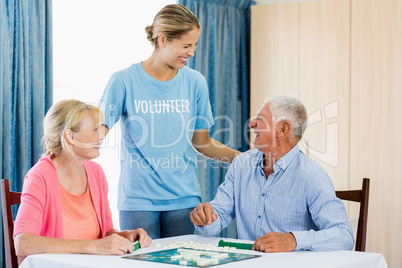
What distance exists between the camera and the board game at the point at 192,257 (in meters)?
1.55

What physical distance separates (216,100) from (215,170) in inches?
21.3

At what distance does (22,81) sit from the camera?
9.54 feet

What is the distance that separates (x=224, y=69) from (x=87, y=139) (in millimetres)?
2324

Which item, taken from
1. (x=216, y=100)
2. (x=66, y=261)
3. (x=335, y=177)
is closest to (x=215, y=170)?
(x=216, y=100)

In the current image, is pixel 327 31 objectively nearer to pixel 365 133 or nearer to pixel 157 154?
pixel 365 133

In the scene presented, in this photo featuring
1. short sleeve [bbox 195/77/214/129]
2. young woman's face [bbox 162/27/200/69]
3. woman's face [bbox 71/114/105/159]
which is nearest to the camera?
woman's face [bbox 71/114/105/159]

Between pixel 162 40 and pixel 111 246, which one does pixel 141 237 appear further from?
pixel 162 40

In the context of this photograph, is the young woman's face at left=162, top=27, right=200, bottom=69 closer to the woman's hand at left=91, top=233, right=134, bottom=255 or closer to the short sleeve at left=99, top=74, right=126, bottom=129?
the short sleeve at left=99, top=74, right=126, bottom=129

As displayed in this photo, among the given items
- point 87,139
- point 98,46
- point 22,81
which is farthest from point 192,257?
point 98,46

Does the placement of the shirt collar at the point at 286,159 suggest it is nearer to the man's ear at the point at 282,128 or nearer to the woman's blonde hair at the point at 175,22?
the man's ear at the point at 282,128

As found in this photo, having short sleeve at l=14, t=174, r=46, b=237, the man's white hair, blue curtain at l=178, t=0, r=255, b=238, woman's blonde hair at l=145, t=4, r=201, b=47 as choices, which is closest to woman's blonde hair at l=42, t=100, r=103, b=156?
short sleeve at l=14, t=174, r=46, b=237

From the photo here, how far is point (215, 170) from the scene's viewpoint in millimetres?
4207

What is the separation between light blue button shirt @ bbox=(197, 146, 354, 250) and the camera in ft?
6.51

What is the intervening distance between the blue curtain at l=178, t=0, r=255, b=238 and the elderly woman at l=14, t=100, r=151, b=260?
1.93 meters
